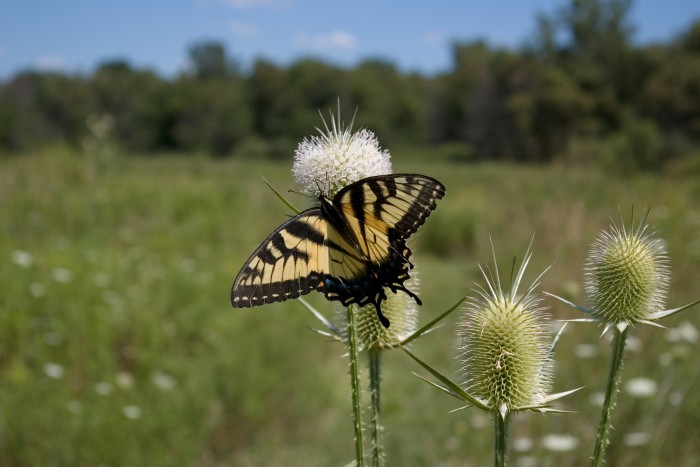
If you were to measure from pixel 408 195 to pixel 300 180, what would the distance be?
0.92 feet

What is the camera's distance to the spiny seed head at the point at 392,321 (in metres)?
1.62

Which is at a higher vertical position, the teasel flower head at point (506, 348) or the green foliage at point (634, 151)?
the green foliage at point (634, 151)

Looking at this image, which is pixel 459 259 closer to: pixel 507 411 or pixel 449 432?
pixel 449 432

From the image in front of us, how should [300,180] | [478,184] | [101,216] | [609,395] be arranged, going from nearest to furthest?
1. [609,395]
2. [300,180]
3. [101,216]
4. [478,184]

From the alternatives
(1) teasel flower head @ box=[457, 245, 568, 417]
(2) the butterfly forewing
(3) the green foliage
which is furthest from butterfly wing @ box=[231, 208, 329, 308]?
(3) the green foliage

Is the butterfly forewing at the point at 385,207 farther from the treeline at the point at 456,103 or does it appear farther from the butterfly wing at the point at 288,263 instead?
the treeline at the point at 456,103

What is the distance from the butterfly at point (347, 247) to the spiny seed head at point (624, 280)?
1.40 feet

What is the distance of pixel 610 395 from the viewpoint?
120cm

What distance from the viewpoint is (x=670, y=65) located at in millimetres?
23266

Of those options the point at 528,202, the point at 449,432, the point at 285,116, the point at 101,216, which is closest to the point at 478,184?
the point at 528,202

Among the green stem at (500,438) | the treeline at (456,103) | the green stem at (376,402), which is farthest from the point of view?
the treeline at (456,103)

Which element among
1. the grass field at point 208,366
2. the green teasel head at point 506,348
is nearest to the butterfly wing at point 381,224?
the green teasel head at point 506,348

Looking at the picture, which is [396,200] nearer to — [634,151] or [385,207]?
[385,207]

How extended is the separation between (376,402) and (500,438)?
35 centimetres
